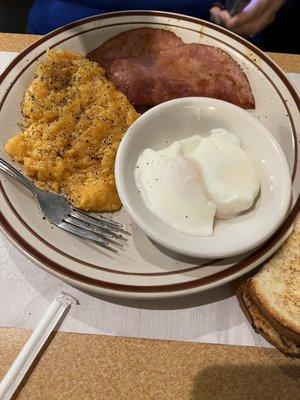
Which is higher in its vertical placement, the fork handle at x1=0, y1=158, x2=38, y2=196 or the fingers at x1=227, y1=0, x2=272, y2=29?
the fingers at x1=227, y1=0, x2=272, y2=29

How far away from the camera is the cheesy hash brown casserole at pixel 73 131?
1.54 meters

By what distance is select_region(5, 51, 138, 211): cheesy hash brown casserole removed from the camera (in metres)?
1.54

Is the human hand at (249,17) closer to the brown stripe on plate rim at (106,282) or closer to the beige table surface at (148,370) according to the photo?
the brown stripe on plate rim at (106,282)

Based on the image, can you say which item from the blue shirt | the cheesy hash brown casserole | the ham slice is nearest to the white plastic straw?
the cheesy hash brown casserole

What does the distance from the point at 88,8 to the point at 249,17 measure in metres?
0.74

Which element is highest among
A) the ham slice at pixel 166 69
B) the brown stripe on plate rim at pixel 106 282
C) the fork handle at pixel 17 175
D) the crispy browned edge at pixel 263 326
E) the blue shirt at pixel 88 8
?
the blue shirt at pixel 88 8

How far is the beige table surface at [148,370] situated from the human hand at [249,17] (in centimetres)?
145

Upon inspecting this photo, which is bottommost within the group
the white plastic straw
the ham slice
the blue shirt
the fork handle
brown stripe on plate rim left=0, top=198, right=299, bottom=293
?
the white plastic straw

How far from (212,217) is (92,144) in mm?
501

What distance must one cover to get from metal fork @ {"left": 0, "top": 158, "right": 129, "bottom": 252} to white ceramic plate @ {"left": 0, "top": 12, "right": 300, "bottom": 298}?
1.1 inches

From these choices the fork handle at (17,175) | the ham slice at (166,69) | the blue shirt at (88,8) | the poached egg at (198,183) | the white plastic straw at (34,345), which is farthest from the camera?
the blue shirt at (88,8)

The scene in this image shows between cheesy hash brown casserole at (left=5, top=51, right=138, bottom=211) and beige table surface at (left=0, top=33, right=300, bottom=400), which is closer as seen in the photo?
beige table surface at (left=0, top=33, right=300, bottom=400)

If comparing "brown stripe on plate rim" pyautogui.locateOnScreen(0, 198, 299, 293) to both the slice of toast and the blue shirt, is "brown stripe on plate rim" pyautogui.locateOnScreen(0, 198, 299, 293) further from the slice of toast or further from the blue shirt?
the blue shirt

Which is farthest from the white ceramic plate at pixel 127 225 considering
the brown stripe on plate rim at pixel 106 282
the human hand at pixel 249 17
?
the human hand at pixel 249 17
